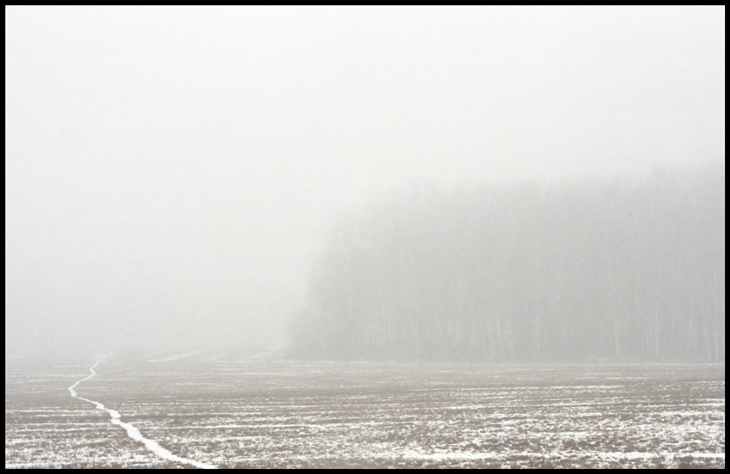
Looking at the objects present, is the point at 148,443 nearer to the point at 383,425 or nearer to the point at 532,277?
the point at 383,425

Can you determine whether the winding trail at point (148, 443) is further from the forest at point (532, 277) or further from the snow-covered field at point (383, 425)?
the forest at point (532, 277)

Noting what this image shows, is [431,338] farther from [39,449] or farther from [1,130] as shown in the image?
[39,449]

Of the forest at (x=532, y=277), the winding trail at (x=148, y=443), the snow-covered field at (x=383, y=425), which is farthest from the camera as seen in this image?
the forest at (x=532, y=277)

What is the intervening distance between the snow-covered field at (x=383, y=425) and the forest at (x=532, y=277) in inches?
1034

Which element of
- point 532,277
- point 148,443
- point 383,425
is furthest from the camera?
point 532,277

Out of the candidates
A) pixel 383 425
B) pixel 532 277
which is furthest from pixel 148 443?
pixel 532 277

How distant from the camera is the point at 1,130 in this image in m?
28.0

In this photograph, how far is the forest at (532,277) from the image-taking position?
201 feet

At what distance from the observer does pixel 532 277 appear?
6638cm

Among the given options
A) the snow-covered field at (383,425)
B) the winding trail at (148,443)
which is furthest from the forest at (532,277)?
the winding trail at (148,443)

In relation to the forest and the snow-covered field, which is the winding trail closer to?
the snow-covered field

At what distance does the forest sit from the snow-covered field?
86.2ft

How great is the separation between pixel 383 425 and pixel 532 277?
47.7 metres

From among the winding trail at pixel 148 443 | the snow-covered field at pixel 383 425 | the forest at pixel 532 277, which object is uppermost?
the forest at pixel 532 277
